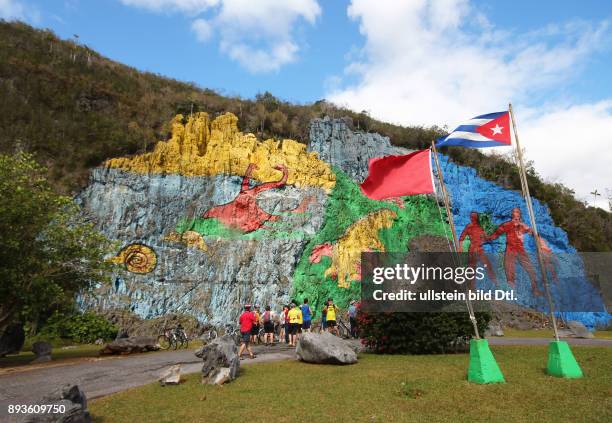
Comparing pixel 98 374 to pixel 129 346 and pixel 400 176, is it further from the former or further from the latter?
pixel 400 176

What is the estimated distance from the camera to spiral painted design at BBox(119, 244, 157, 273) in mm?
23750

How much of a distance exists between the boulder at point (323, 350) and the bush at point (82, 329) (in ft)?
41.9

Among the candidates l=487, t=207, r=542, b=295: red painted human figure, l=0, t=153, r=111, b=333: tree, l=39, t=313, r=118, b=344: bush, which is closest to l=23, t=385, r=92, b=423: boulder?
l=0, t=153, r=111, b=333: tree

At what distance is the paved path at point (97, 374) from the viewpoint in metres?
→ 9.11

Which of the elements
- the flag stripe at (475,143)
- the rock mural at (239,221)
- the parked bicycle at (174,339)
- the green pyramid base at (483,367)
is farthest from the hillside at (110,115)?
the green pyramid base at (483,367)

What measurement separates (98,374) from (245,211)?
16.2m

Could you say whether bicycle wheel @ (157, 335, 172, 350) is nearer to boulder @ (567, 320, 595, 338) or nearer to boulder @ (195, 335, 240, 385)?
boulder @ (195, 335, 240, 385)

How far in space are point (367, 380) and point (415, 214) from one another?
22.6 meters

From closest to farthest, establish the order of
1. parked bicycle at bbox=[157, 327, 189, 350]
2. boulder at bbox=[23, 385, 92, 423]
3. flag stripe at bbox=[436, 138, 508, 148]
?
1. boulder at bbox=[23, 385, 92, 423]
2. flag stripe at bbox=[436, 138, 508, 148]
3. parked bicycle at bbox=[157, 327, 189, 350]

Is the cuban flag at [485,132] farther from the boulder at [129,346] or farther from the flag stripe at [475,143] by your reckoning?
the boulder at [129,346]

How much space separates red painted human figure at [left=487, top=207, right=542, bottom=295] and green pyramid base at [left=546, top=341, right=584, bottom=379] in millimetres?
24012

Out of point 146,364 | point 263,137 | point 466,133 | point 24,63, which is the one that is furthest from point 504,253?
point 24,63

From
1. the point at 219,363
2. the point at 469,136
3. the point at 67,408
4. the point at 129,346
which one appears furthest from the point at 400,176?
the point at 129,346

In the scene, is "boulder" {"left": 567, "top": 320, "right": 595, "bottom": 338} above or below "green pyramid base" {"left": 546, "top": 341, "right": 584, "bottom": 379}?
above
